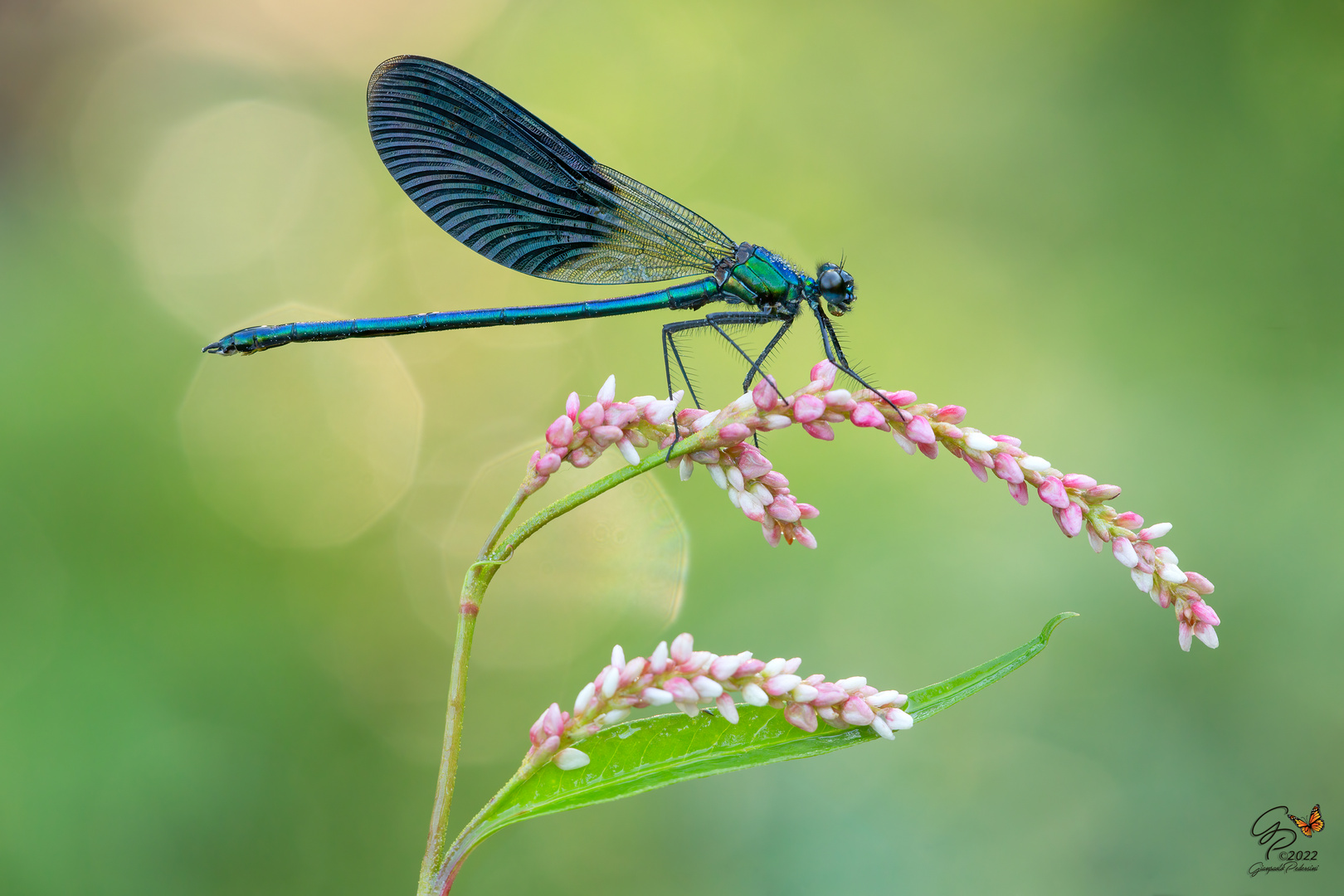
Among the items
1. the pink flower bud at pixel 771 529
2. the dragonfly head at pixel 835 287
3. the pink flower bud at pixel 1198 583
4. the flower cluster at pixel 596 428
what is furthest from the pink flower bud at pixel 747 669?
the dragonfly head at pixel 835 287

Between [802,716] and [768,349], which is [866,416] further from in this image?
[768,349]

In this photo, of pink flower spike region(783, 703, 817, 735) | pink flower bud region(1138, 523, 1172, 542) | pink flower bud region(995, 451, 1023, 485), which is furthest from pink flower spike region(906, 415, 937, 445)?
pink flower spike region(783, 703, 817, 735)

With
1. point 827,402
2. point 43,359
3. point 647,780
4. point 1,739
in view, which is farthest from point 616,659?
point 43,359

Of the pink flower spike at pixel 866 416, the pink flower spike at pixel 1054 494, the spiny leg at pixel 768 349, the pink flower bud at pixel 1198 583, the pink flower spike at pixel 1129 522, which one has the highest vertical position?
the spiny leg at pixel 768 349

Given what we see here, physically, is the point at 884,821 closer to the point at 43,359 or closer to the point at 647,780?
the point at 647,780

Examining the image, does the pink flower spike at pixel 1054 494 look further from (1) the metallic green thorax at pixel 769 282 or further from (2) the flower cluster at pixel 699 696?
(1) the metallic green thorax at pixel 769 282

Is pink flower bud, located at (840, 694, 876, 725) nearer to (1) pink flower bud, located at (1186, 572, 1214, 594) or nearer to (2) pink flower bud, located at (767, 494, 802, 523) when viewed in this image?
(2) pink flower bud, located at (767, 494, 802, 523)
